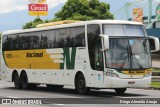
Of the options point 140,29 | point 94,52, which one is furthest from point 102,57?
point 140,29

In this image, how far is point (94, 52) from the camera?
75.3 ft

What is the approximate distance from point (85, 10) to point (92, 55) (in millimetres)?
47731

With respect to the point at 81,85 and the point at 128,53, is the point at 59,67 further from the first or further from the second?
the point at 128,53

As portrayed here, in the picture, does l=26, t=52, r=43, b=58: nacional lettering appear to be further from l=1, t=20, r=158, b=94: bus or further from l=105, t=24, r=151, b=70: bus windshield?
l=105, t=24, r=151, b=70: bus windshield

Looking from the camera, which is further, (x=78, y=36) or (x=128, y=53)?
(x=78, y=36)

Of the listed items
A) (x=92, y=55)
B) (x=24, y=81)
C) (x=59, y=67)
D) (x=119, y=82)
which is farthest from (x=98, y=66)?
(x=24, y=81)

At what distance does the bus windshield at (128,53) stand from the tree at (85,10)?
4666 cm

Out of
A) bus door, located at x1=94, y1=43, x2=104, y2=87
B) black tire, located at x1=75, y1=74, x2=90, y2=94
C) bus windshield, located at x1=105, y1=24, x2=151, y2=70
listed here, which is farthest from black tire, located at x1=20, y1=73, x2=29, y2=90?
bus windshield, located at x1=105, y1=24, x2=151, y2=70

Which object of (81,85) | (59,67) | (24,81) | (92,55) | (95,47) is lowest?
(24,81)

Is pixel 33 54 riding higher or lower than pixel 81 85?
higher

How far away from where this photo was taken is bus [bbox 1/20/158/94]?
72.9 feet

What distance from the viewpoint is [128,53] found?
881 inches

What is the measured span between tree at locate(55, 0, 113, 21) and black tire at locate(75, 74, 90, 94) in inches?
1788

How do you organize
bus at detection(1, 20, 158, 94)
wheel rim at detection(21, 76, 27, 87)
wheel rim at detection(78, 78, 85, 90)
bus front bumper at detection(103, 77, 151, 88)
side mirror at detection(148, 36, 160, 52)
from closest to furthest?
bus front bumper at detection(103, 77, 151, 88) < bus at detection(1, 20, 158, 94) < side mirror at detection(148, 36, 160, 52) < wheel rim at detection(78, 78, 85, 90) < wheel rim at detection(21, 76, 27, 87)
